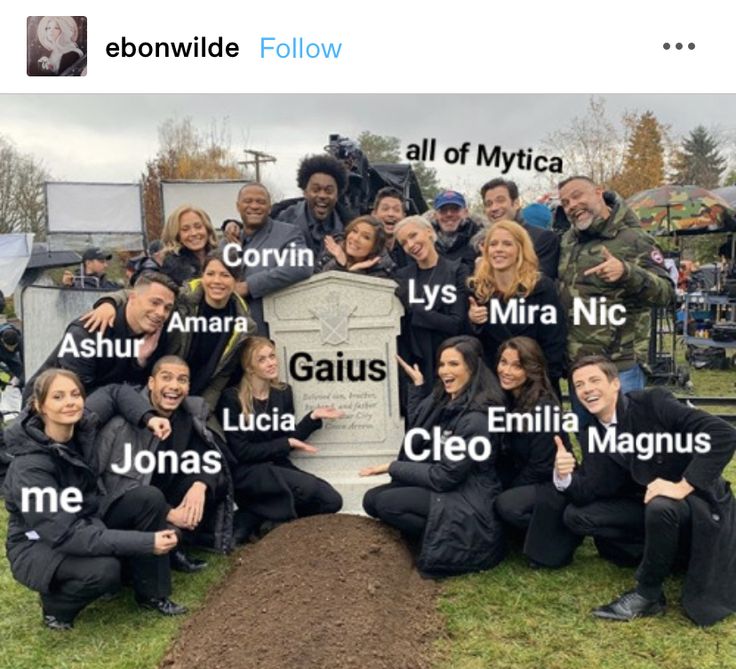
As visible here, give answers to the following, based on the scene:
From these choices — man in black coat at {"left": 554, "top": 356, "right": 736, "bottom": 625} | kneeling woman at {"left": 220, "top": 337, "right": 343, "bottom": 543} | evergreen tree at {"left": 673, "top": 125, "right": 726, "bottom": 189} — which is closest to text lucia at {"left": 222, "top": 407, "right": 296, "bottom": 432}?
kneeling woman at {"left": 220, "top": 337, "right": 343, "bottom": 543}

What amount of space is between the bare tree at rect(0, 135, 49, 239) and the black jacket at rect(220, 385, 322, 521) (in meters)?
1.15

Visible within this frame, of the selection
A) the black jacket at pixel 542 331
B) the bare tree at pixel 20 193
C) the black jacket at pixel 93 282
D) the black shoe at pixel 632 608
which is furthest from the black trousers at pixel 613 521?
the bare tree at pixel 20 193

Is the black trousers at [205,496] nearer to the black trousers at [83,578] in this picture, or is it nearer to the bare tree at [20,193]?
the black trousers at [83,578]

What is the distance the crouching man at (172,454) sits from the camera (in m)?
3.36

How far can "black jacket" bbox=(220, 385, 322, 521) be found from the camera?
3764 millimetres

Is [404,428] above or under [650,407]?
under

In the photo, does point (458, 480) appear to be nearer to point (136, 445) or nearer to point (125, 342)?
point (136, 445)

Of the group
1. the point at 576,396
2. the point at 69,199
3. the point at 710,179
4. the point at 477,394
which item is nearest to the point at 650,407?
the point at 576,396

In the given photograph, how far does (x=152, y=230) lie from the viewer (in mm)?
3576

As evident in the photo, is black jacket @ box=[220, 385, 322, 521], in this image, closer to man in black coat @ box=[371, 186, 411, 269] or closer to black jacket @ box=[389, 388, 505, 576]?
black jacket @ box=[389, 388, 505, 576]

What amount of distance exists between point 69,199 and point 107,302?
47 centimetres
